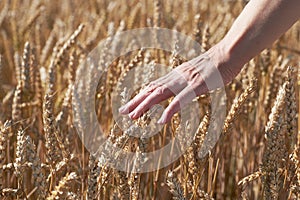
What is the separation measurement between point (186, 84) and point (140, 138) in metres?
0.13

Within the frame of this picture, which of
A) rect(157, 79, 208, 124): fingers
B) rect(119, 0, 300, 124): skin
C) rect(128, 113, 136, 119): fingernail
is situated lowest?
rect(128, 113, 136, 119): fingernail

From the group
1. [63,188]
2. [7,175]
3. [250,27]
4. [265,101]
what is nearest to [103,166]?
[63,188]

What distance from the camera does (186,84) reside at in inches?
41.2

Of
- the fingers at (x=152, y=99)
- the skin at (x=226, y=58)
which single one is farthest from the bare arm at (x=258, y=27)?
the fingers at (x=152, y=99)

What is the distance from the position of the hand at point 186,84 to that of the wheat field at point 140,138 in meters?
0.05

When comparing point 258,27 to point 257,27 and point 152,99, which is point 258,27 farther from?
point 152,99

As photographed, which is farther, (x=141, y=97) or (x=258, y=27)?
(x=141, y=97)

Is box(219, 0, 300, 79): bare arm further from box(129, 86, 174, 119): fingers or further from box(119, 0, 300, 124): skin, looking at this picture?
box(129, 86, 174, 119): fingers

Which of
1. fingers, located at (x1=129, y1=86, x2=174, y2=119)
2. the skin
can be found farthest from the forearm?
fingers, located at (x1=129, y1=86, x2=174, y2=119)

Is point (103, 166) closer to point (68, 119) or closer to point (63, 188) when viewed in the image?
point (63, 188)

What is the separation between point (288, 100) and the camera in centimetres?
117

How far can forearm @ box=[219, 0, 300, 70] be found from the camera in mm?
951

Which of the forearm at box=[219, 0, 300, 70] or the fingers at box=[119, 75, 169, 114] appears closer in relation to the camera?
the forearm at box=[219, 0, 300, 70]

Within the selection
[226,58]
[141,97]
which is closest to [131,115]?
[141,97]
